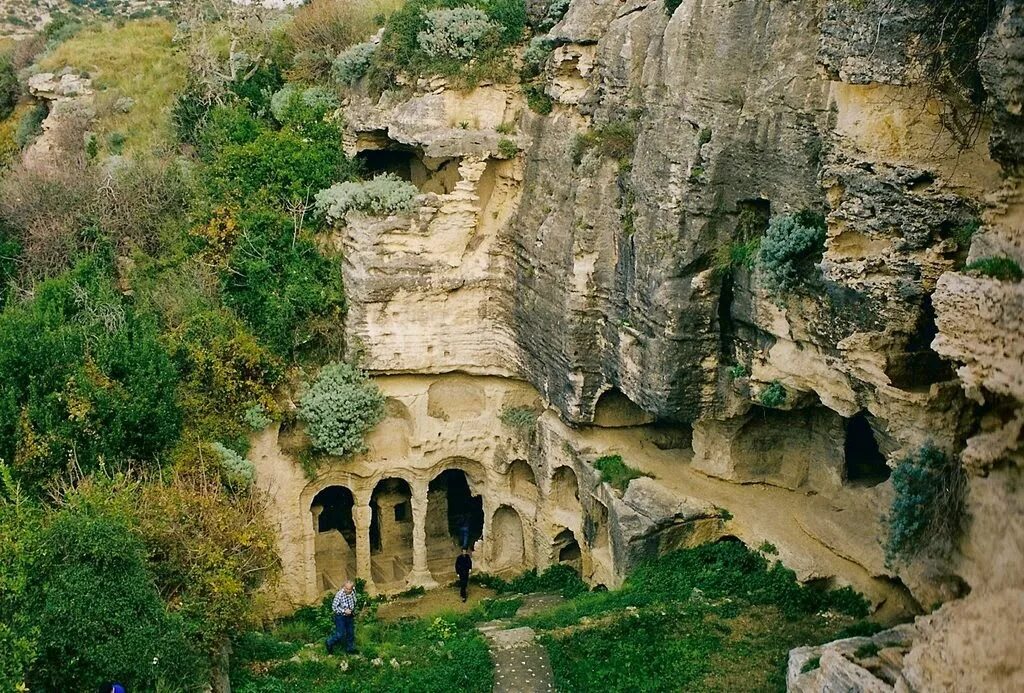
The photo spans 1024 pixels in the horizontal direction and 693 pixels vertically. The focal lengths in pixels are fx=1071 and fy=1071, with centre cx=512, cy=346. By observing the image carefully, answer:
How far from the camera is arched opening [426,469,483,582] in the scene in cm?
2456

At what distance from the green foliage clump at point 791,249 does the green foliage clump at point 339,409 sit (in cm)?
923

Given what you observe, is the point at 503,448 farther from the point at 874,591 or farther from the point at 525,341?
the point at 874,591

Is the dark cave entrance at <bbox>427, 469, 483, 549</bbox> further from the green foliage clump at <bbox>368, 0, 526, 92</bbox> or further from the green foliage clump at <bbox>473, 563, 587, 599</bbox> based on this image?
the green foliage clump at <bbox>368, 0, 526, 92</bbox>

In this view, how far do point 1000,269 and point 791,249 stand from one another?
4.52 m

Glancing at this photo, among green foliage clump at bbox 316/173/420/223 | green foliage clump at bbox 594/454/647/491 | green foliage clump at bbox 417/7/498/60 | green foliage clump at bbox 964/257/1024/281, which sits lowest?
green foliage clump at bbox 594/454/647/491

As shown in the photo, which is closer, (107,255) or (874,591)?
(874,591)

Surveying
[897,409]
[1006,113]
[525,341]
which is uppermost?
[1006,113]

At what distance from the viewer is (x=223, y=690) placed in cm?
1410

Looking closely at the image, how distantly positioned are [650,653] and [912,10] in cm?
889

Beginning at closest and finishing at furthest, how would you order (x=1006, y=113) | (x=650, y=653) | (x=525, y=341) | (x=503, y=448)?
(x=1006, y=113)
(x=650, y=653)
(x=525, y=341)
(x=503, y=448)

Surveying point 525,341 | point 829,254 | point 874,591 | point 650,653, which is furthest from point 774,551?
point 525,341

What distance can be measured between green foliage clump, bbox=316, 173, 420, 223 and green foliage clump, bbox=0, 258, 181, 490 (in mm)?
4932

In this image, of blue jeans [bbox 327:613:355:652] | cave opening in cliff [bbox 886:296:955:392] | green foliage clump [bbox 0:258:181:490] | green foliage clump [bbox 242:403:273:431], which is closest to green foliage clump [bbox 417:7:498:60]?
green foliage clump [bbox 242:403:273:431]

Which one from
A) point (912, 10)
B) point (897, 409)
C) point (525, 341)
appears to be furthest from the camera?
point (525, 341)
